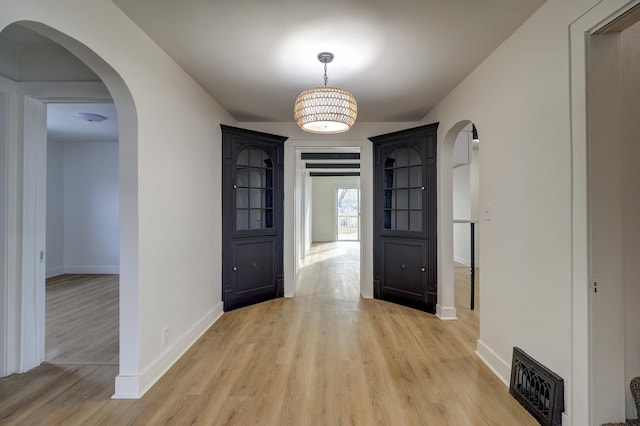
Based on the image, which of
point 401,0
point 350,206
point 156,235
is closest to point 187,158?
point 156,235

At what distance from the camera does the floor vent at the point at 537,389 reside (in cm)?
172

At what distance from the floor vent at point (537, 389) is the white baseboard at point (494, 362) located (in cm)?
14

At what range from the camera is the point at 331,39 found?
2.29 meters

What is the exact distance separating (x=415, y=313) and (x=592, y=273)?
2.38 metres

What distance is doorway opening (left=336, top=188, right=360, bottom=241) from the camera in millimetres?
12031

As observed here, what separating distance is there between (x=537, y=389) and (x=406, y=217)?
245 cm

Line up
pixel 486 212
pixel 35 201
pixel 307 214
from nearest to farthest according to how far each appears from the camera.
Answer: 1. pixel 35 201
2. pixel 486 212
3. pixel 307 214

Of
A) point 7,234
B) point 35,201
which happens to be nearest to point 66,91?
point 35,201

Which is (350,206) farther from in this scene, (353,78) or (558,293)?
(558,293)

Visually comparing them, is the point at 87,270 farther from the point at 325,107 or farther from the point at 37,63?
the point at 325,107

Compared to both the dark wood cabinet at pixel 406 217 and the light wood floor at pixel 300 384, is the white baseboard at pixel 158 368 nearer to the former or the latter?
the light wood floor at pixel 300 384

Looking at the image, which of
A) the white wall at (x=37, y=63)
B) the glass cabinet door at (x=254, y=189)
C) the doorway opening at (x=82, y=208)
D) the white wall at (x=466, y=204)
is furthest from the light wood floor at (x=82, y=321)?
the white wall at (x=466, y=204)

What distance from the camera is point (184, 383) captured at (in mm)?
2234

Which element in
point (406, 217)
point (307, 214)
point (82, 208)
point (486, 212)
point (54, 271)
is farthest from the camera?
point (307, 214)
